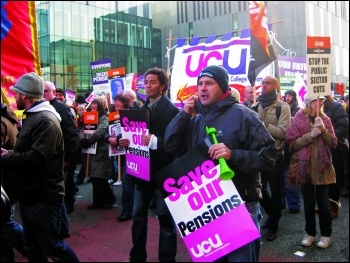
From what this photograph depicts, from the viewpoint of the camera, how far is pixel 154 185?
3.57m

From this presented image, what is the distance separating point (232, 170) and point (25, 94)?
179 cm

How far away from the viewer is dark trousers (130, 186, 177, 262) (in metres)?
3.50

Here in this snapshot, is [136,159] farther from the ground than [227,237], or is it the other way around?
[136,159]

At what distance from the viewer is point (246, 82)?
7.04 meters

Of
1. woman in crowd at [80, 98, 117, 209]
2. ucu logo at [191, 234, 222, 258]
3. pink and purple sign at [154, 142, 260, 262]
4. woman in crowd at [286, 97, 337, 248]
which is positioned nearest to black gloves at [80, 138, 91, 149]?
woman in crowd at [80, 98, 117, 209]

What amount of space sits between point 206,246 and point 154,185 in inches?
51.0

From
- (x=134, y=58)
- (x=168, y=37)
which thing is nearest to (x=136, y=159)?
(x=168, y=37)

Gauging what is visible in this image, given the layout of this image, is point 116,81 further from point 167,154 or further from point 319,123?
point 319,123

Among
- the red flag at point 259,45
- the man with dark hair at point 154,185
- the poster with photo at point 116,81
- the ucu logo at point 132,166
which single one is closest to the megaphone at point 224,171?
the man with dark hair at point 154,185

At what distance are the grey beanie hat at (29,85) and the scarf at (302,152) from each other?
9.17ft

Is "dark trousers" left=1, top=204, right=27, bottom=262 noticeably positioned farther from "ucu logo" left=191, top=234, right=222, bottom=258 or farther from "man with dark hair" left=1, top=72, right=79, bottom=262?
"ucu logo" left=191, top=234, right=222, bottom=258

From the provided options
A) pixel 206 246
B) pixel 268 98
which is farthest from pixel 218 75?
pixel 268 98

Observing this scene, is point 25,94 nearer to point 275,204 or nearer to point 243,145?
point 243,145

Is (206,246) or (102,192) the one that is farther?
(102,192)
